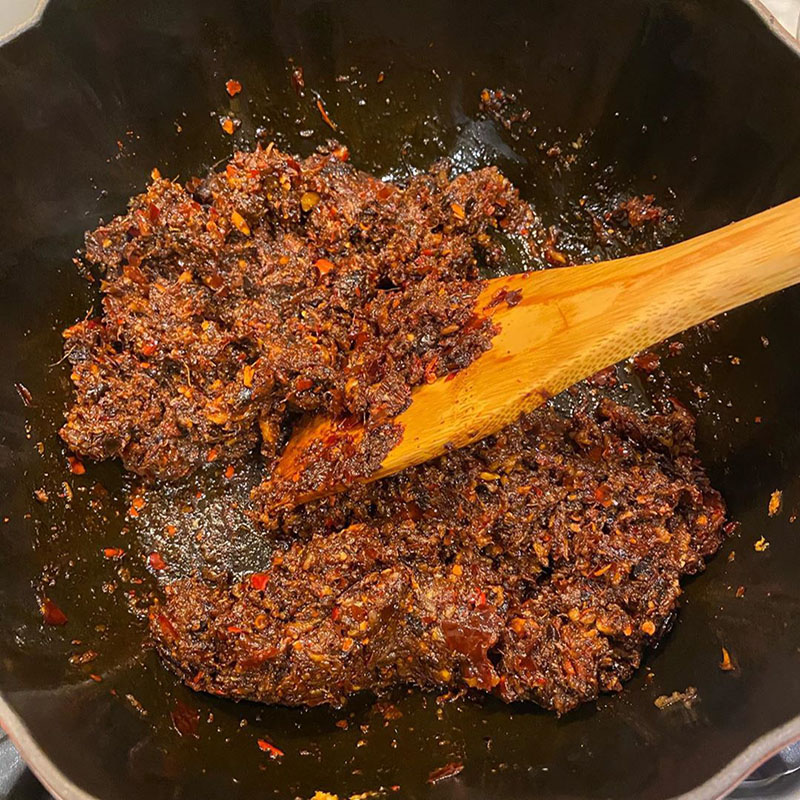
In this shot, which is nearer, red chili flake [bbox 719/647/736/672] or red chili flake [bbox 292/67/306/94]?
red chili flake [bbox 719/647/736/672]

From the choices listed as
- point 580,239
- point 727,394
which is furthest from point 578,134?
point 727,394

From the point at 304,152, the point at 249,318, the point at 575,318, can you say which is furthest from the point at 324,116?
the point at 575,318

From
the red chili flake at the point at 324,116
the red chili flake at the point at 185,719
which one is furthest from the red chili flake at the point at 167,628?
the red chili flake at the point at 324,116

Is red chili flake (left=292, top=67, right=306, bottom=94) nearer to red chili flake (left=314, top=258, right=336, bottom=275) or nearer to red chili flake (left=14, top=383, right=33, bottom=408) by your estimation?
red chili flake (left=314, top=258, right=336, bottom=275)

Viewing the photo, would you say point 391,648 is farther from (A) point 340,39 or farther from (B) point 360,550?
(A) point 340,39

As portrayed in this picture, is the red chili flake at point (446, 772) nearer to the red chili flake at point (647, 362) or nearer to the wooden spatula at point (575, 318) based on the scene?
the wooden spatula at point (575, 318)

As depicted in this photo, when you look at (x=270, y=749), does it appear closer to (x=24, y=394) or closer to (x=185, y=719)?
(x=185, y=719)

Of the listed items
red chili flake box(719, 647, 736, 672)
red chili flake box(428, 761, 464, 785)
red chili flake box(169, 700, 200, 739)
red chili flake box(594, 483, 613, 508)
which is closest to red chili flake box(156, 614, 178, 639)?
red chili flake box(169, 700, 200, 739)
